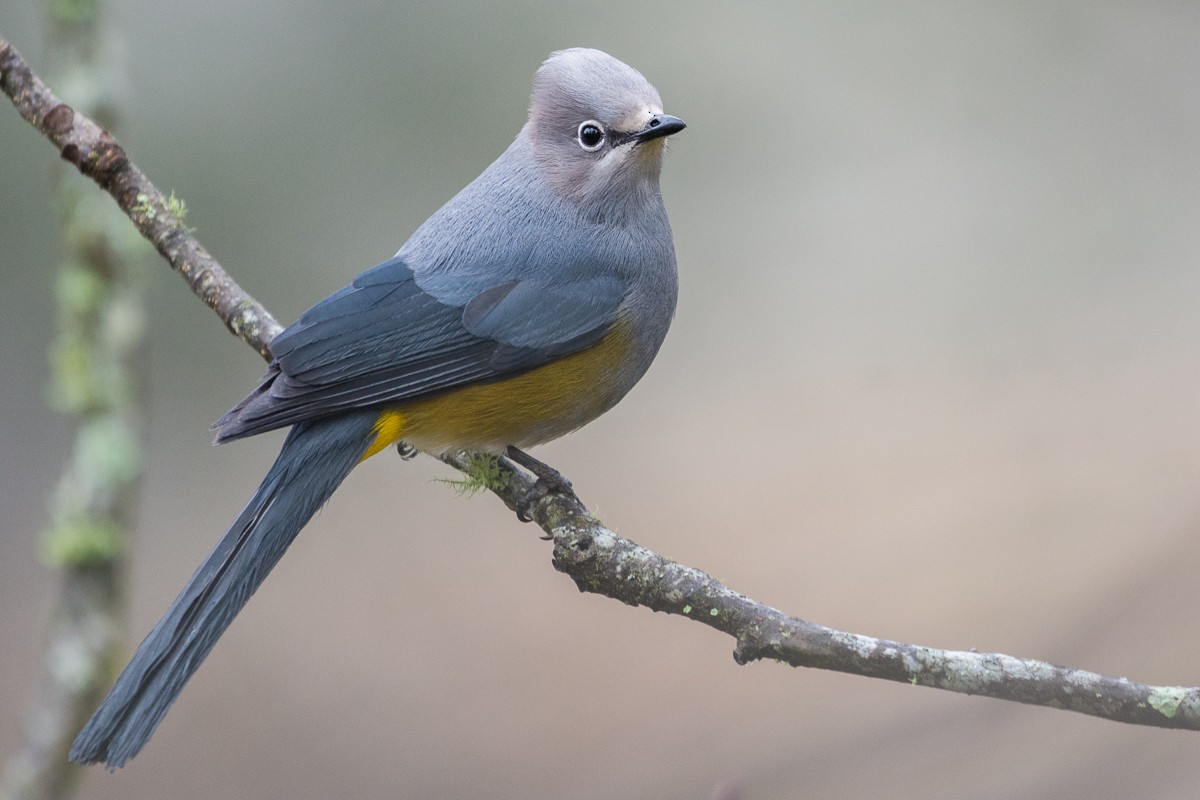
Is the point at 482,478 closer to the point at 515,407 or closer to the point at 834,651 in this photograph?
the point at 515,407

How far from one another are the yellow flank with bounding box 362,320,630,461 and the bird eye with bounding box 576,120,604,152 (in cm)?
58

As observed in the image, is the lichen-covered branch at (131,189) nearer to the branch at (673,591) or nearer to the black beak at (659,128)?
the branch at (673,591)

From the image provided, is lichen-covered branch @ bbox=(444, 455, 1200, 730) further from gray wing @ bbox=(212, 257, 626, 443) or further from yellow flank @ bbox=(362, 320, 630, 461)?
gray wing @ bbox=(212, 257, 626, 443)

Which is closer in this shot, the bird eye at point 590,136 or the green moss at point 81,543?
the bird eye at point 590,136

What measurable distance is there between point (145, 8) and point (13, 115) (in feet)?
3.15

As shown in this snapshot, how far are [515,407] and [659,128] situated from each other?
98cm

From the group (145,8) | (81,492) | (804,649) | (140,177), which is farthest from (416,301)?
(145,8)

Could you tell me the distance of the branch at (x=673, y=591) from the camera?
2258mm

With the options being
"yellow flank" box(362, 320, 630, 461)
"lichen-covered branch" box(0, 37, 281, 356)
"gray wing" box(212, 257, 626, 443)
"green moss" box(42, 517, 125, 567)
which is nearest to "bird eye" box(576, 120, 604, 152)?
"gray wing" box(212, 257, 626, 443)

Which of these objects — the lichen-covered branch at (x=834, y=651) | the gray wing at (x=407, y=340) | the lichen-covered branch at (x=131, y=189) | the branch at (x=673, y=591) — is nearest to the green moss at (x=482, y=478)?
the branch at (x=673, y=591)

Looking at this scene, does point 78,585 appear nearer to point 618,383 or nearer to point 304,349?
point 304,349

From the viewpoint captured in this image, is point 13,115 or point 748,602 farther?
point 13,115

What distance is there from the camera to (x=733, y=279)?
6.80 m

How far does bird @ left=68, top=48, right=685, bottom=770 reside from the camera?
330 cm
